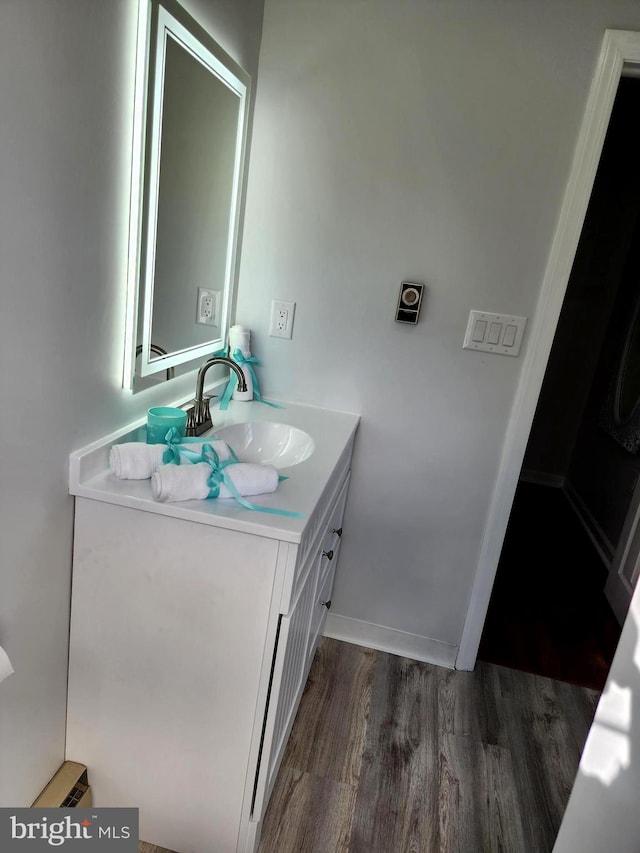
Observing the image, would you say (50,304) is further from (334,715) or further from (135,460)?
(334,715)

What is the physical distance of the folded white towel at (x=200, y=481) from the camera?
44.9 inches

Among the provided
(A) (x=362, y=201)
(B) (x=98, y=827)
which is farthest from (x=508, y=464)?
(B) (x=98, y=827)

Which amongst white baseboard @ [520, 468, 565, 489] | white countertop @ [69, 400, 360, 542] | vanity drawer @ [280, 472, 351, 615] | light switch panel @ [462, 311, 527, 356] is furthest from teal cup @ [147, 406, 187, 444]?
white baseboard @ [520, 468, 565, 489]

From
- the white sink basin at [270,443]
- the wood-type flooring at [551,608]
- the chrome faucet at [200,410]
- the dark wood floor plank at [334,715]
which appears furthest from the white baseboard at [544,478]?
the chrome faucet at [200,410]

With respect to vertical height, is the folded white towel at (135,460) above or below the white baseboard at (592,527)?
above

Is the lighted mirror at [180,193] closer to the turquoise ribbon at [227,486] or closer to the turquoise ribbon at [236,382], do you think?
the turquoise ribbon at [236,382]

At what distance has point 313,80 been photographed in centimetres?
172

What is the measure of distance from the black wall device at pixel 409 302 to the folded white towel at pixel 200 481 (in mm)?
830

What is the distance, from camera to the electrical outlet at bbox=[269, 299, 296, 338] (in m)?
1.91

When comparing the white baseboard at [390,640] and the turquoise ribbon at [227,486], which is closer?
the turquoise ribbon at [227,486]

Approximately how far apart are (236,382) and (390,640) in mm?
1130

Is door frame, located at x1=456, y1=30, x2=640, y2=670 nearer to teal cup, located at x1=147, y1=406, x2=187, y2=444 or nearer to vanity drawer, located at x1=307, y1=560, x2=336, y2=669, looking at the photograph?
vanity drawer, located at x1=307, y1=560, x2=336, y2=669

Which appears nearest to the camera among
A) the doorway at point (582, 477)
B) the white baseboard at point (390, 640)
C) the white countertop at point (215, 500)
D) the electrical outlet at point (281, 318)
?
the white countertop at point (215, 500)

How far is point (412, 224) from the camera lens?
5.82 feet
